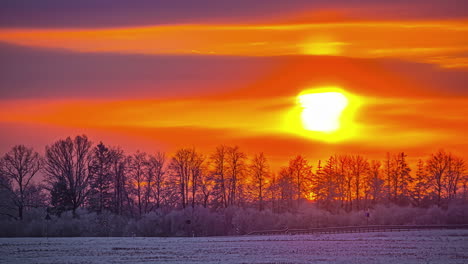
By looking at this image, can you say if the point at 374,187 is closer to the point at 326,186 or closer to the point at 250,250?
the point at 326,186

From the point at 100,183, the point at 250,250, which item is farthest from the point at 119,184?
the point at 250,250

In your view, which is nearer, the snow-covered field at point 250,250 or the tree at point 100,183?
the snow-covered field at point 250,250

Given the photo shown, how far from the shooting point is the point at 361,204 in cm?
16325

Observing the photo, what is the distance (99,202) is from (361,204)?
55.1 meters

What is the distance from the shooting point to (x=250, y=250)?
8994cm

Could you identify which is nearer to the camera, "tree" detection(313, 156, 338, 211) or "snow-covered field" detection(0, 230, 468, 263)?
"snow-covered field" detection(0, 230, 468, 263)

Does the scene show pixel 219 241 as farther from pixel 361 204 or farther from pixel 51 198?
pixel 361 204

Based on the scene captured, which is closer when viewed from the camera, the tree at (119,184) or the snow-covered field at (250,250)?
the snow-covered field at (250,250)

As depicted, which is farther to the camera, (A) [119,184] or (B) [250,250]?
(A) [119,184]

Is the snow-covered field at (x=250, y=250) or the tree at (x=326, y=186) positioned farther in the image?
the tree at (x=326, y=186)

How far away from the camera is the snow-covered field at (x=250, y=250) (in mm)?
79188

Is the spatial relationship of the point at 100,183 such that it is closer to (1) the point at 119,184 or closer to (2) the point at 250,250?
(1) the point at 119,184

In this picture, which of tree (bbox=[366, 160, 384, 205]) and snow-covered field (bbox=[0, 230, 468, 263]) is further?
tree (bbox=[366, 160, 384, 205])

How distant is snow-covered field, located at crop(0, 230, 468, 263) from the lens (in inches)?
3118
